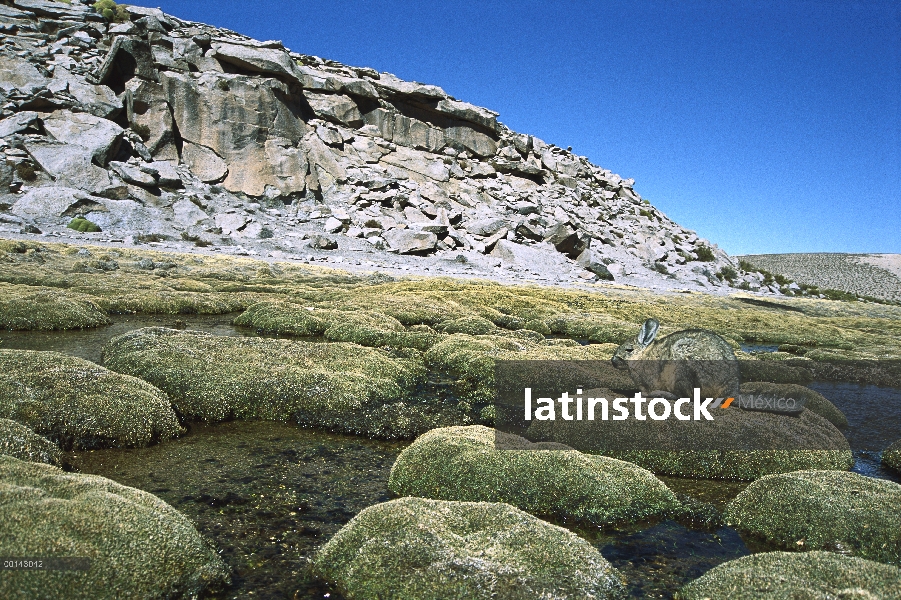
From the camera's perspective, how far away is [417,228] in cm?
7975

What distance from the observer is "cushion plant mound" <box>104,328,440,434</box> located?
48.9 feet

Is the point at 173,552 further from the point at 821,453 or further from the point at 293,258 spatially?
the point at 293,258

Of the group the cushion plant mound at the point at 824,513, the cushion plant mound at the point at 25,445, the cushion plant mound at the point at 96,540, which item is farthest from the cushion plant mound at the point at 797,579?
the cushion plant mound at the point at 25,445

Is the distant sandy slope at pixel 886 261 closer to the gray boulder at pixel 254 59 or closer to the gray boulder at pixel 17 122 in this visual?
the gray boulder at pixel 254 59

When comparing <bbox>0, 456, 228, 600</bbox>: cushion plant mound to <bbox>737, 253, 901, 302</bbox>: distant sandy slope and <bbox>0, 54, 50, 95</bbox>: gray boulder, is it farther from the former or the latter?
<bbox>737, 253, 901, 302</bbox>: distant sandy slope

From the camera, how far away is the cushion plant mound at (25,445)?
31.7 ft

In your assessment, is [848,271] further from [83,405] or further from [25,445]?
[25,445]

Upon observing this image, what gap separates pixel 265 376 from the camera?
16531 mm

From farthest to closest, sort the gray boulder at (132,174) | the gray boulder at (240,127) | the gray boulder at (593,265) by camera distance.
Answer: the gray boulder at (240,127) → the gray boulder at (593,265) → the gray boulder at (132,174)

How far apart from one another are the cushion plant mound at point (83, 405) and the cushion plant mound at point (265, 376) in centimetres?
135

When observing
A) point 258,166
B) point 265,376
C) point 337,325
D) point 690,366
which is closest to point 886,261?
point 258,166

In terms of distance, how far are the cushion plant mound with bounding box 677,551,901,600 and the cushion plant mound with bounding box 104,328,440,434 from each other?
8595 millimetres

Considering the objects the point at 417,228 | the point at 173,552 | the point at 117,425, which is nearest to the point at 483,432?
the point at 173,552

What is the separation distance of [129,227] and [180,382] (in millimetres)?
62140
